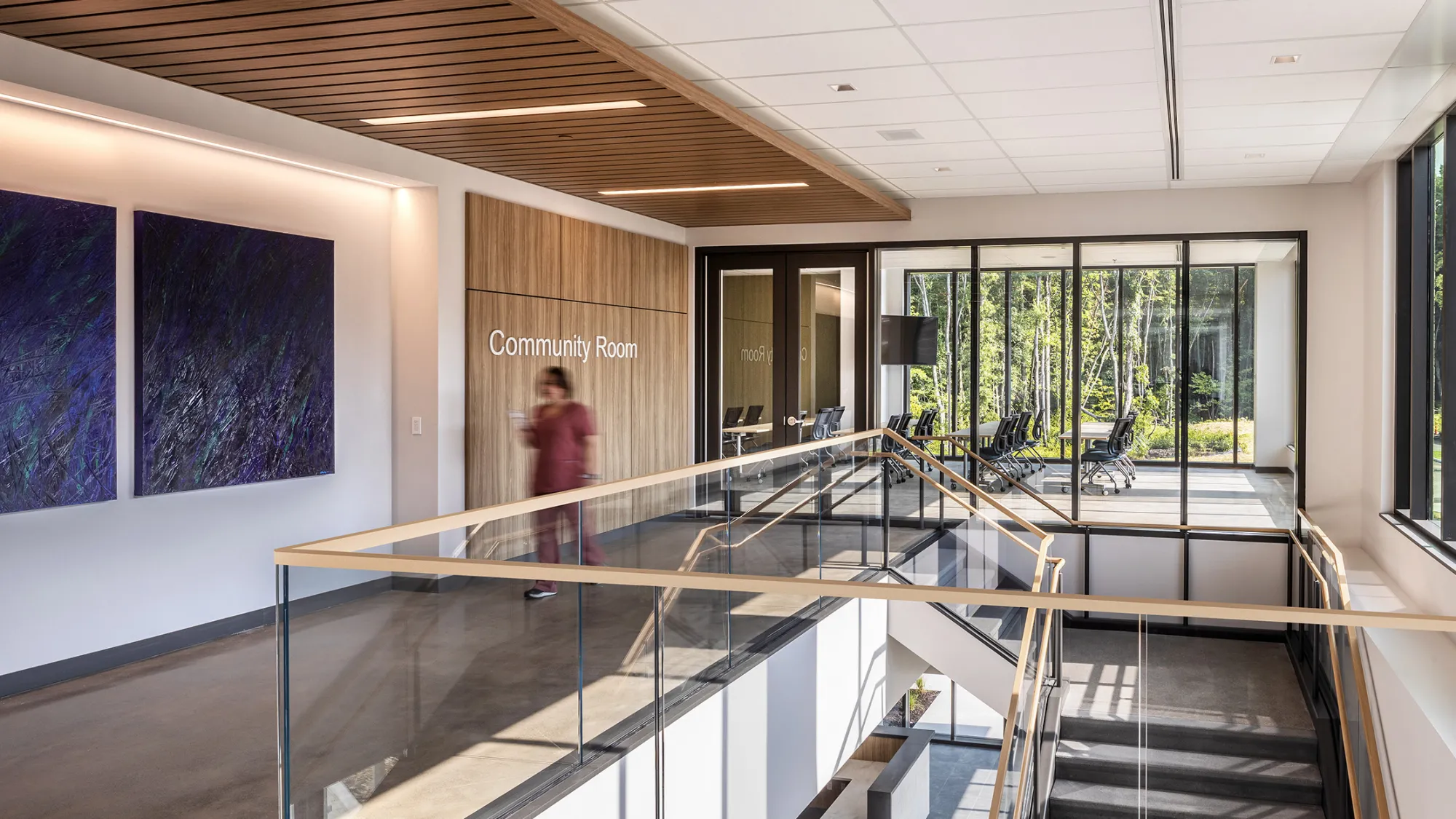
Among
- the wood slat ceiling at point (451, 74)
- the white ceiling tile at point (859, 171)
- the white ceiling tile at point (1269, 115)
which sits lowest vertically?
the wood slat ceiling at point (451, 74)

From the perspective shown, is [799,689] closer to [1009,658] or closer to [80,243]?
[1009,658]

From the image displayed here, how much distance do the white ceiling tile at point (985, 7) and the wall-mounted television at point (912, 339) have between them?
614 cm

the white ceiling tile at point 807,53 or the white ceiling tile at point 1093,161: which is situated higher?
the white ceiling tile at point 1093,161

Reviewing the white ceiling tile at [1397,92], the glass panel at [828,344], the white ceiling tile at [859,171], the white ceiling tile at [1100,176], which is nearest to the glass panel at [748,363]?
the glass panel at [828,344]

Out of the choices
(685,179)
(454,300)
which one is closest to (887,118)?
(685,179)

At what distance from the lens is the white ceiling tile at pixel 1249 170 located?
28.1 ft

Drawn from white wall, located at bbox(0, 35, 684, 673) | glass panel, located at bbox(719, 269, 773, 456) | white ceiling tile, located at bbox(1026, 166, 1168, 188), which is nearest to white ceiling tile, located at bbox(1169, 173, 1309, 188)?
white ceiling tile, located at bbox(1026, 166, 1168, 188)

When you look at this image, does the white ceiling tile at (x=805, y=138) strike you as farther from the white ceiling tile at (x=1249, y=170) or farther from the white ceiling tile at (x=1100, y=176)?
the white ceiling tile at (x=1249, y=170)

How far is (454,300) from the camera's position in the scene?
7.81 m

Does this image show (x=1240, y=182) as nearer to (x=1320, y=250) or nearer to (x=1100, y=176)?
(x=1320, y=250)

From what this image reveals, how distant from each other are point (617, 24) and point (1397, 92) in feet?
14.5

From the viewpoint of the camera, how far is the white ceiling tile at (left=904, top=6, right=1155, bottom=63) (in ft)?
16.3

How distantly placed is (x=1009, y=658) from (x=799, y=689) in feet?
2.72

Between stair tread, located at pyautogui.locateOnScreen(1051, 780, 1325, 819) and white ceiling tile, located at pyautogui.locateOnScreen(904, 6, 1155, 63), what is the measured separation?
3519 mm
